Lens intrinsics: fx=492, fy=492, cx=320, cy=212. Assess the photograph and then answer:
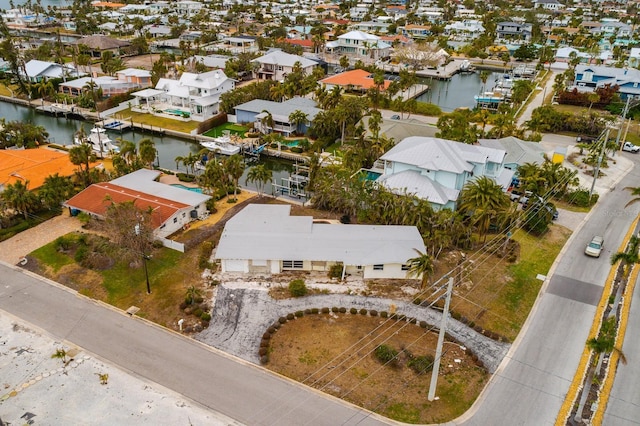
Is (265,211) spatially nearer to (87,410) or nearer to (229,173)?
(229,173)

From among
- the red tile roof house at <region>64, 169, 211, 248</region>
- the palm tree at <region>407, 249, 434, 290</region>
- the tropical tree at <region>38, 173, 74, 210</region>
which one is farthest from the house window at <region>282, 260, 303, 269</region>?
the tropical tree at <region>38, 173, 74, 210</region>

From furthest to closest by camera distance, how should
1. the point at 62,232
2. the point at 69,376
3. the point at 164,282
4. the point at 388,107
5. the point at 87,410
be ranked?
the point at 388,107 → the point at 62,232 → the point at 164,282 → the point at 69,376 → the point at 87,410

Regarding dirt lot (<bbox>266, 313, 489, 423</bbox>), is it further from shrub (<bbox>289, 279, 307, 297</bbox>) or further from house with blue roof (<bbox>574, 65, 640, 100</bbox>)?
house with blue roof (<bbox>574, 65, 640, 100</bbox>)

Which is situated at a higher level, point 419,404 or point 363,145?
point 363,145

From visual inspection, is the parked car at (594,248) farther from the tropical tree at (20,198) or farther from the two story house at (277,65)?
the two story house at (277,65)

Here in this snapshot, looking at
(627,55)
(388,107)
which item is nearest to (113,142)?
(388,107)
